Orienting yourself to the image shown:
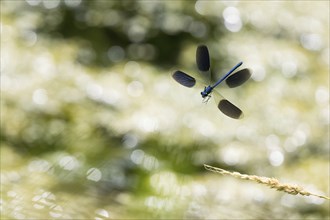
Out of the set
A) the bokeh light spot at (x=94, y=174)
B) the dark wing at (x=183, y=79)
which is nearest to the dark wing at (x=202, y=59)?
the dark wing at (x=183, y=79)

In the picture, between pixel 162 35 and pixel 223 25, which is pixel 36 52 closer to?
pixel 162 35

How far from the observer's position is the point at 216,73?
2.97m

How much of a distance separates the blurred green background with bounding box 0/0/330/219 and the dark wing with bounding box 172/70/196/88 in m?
0.90

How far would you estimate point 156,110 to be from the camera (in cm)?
272

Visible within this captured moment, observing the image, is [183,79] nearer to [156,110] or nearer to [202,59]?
[202,59]

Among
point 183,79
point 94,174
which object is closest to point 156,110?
point 94,174

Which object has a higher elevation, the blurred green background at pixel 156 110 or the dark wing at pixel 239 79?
the blurred green background at pixel 156 110

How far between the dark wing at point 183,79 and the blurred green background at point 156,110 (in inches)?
35.3

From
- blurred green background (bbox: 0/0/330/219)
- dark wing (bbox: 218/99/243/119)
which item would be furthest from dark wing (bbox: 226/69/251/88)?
blurred green background (bbox: 0/0/330/219)

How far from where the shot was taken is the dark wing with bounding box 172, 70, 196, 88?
4.22ft

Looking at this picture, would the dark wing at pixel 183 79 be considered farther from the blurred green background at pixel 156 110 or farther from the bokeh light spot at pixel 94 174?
the bokeh light spot at pixel 94 174

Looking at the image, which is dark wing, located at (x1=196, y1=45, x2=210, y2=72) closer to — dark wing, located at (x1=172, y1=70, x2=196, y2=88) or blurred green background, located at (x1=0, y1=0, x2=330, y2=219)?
dark wing, located at (x1=172, y1=70, x2=196, y2=88)

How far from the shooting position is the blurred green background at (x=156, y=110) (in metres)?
Answer: 2.41

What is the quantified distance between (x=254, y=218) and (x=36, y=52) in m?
1.42
